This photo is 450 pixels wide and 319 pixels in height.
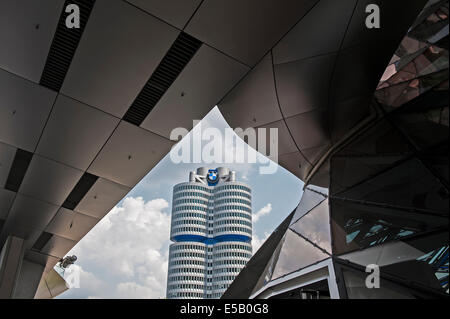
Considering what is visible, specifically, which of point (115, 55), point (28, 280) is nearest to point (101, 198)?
point (115, 55)

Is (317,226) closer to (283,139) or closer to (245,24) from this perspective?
(283,139)

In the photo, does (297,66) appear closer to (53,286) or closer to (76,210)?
(76,210)

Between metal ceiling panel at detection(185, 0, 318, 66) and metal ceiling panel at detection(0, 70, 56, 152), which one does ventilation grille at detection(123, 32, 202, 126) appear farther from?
metal ceiling panel at detection(0, 70, 56, 152)

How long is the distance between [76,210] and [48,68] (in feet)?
19.2

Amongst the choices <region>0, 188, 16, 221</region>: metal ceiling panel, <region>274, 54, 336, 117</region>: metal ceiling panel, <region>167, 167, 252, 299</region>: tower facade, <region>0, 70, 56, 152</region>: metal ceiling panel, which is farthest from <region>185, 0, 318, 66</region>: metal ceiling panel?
<region>167, 167, 252, 299</region>: tower facade

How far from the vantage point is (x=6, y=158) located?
27.1 feet

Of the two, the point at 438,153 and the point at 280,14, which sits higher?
the point at 280,14

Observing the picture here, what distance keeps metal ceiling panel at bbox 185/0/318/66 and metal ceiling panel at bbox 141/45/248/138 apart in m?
0.24

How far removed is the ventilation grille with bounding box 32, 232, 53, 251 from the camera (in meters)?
12.2

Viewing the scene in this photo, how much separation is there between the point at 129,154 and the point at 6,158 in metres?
3.00

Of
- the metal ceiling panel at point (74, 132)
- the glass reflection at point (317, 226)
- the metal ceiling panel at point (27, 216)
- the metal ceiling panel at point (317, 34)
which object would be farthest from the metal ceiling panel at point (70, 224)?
the metal ceiling panel at point (317, 34)

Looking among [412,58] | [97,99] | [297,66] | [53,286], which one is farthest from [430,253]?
[53,286]

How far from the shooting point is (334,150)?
7059mm
